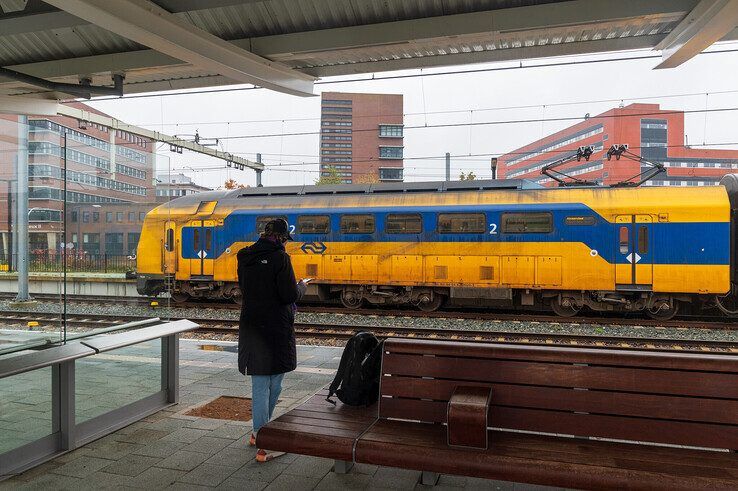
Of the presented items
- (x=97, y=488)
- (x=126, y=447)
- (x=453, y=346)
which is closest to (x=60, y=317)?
(x=126, y=447)

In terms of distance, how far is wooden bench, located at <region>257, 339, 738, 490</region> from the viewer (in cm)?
295

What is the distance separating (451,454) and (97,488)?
233cm

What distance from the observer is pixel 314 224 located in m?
14.6

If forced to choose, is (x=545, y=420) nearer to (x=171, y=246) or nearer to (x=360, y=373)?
(x=360, y=373)

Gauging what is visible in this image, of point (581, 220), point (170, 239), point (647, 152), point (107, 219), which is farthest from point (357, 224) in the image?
point (647, 152)

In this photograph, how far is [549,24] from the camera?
16.3 ft

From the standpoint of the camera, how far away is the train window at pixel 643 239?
12.4 metres

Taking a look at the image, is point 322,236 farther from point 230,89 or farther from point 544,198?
point 230,89

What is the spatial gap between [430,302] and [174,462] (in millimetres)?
10729

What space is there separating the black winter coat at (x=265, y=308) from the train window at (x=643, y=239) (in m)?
10.8

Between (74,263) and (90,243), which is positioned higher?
(90,243)

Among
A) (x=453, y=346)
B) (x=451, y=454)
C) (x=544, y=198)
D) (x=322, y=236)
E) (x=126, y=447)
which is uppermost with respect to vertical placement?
(x=544, y=198)

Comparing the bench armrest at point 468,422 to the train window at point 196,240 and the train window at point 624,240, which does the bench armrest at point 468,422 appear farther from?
the train window at point 196,240

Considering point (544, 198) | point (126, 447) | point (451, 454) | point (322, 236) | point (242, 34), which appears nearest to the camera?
point (451, 454)
